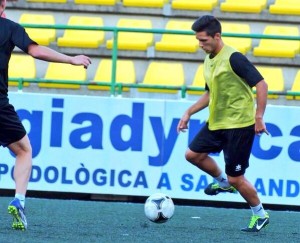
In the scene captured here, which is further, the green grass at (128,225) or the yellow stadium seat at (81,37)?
the yellow stadium seat at (81,37)

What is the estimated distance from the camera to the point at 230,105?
8898 mm

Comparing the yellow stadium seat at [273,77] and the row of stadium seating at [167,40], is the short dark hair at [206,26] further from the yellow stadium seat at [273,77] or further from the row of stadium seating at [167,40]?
the row of stadium seating at [167,40]

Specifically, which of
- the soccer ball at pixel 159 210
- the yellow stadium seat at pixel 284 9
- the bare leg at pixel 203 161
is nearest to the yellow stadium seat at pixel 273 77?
the yellow stadium seat at pixel 284 9

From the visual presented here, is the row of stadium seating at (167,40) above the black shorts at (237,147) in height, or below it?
above

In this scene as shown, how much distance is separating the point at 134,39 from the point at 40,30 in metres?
1.53

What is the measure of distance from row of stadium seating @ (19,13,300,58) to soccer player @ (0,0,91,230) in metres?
6.39

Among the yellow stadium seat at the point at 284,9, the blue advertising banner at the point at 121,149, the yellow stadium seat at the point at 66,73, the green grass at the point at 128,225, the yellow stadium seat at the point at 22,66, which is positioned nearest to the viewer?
the green grass at the point at 128,225

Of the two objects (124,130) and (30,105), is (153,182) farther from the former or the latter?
(30,105)

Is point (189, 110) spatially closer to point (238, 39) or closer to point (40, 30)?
point (238, 39)

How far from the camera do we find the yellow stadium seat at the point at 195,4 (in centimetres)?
1565

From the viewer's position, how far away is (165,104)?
471 inches

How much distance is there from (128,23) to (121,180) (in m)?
4.19

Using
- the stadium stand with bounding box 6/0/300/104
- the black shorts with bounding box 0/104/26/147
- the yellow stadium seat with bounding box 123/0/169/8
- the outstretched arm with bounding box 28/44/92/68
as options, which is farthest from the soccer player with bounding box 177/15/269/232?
the yellow stadium seat with bounding box 123/0/169/8

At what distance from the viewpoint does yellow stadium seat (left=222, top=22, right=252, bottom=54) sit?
1441 centimetres
